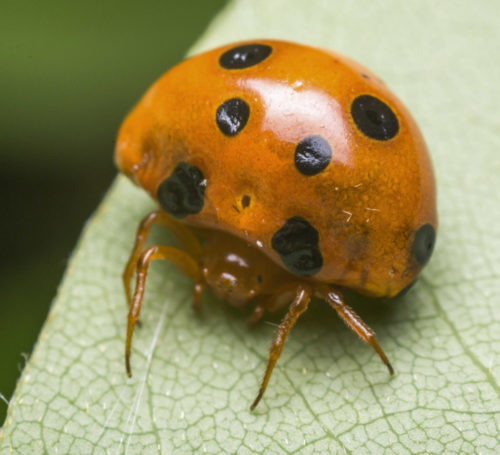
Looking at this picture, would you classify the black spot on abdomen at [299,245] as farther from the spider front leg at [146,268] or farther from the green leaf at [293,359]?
the spider front leg at [146,268]

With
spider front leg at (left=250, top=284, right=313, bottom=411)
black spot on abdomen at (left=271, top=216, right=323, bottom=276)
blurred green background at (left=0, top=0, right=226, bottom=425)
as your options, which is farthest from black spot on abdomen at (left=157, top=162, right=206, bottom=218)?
blurred green background at (left=0, top=0, right=226, bottom=425)

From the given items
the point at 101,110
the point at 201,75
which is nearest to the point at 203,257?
the point at 201,75

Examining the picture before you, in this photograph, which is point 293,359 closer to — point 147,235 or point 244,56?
point 147,235

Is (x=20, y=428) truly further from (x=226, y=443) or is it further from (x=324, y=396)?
(x=324, y=396)

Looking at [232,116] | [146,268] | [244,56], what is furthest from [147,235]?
[244,56]

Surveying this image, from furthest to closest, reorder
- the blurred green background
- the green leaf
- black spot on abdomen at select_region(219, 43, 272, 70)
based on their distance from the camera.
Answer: the blurred green background, black spot on abdomen at select_region(219, 43, 272, 70), the green leaf

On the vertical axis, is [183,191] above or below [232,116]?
below

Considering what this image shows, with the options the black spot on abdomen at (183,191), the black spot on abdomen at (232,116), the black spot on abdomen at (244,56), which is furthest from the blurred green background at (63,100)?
the black spot on abdomen at (232,116)

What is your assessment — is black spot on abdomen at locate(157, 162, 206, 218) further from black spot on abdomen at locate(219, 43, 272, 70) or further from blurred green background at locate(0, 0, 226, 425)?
blurred green background at locate(0, 0, 226, 425)
